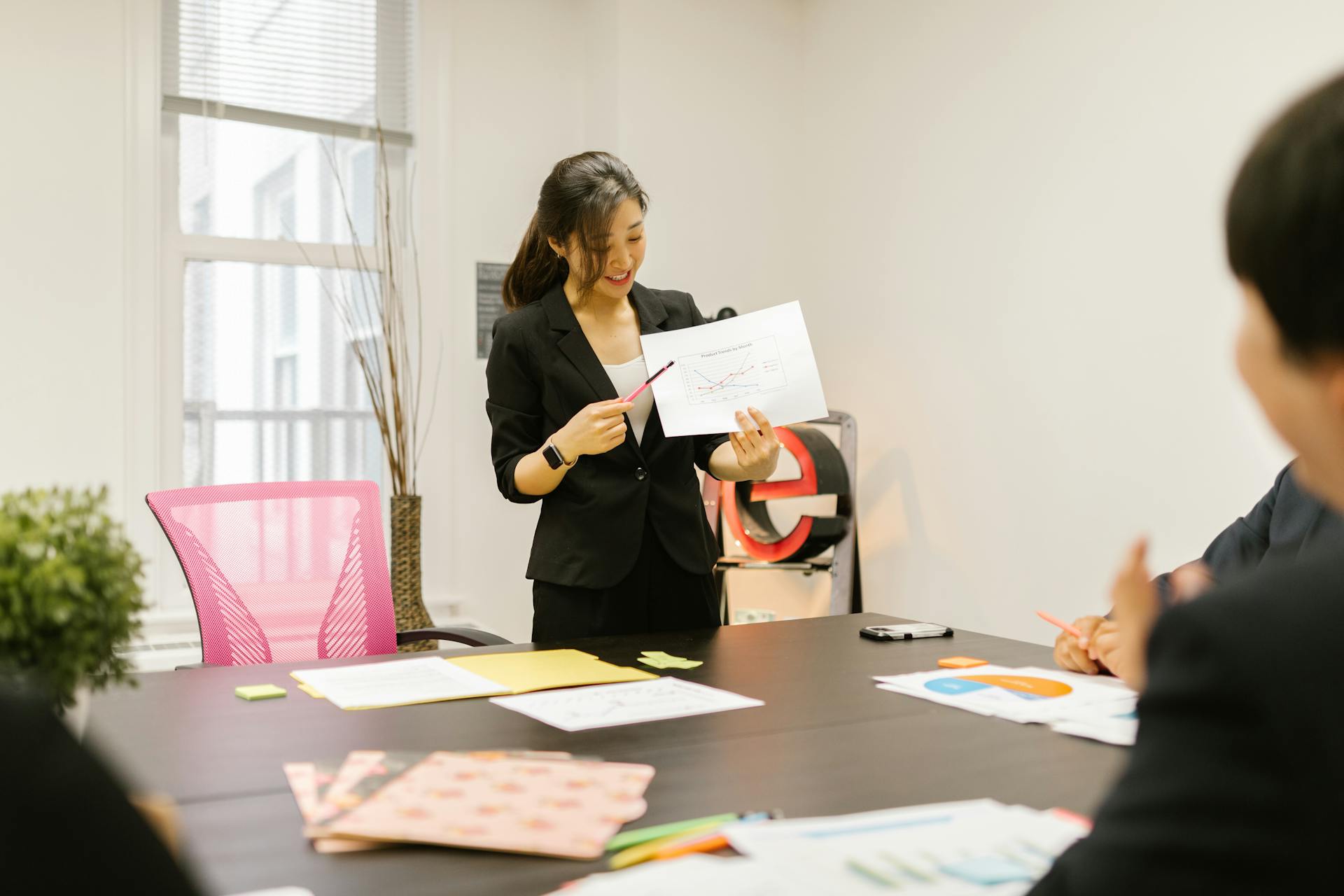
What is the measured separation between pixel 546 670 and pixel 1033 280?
2414 millimetres

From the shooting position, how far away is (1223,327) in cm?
283

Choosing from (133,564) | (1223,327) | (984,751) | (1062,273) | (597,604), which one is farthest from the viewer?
(1062,273)

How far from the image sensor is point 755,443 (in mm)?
2078

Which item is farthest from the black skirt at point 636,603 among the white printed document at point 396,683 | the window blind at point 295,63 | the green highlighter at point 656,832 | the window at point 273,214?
the window blind at point 295,63

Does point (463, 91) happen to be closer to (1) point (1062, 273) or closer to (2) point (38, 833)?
(1) point (1062, 273)

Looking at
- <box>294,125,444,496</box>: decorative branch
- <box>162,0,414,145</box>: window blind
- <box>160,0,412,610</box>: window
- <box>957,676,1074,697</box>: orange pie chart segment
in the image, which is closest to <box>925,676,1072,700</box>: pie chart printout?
<box>957,676,1074,697</box>: orange pie chart segment

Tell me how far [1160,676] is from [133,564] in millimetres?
592

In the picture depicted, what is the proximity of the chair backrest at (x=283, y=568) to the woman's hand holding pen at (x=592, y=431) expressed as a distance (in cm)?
49

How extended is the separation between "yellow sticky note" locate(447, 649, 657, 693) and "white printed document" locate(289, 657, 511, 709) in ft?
0.08

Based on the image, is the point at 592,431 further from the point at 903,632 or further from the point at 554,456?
the point at 903,632

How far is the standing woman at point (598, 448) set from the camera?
205 cm

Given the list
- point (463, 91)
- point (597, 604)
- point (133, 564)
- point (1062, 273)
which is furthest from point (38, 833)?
point (463, 91)

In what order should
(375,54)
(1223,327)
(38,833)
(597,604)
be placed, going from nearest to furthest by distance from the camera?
(38,833) → (597,604) → (1223,327) → (375,54)

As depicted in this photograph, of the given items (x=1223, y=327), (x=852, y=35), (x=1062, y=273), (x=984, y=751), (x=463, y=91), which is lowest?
(x=984, y=751)
